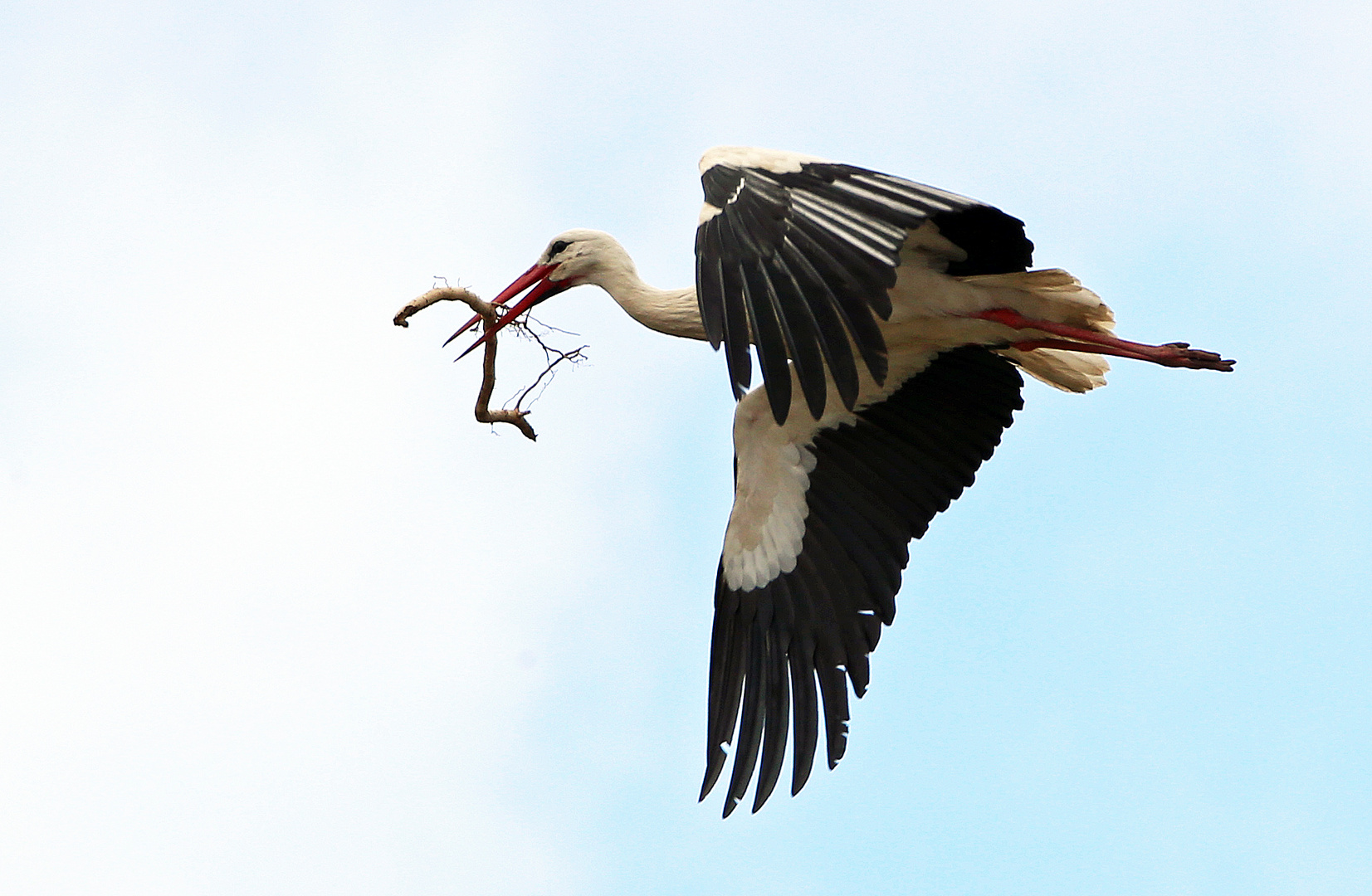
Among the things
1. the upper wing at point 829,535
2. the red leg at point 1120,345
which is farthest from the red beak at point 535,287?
the red leg at point 1120,345

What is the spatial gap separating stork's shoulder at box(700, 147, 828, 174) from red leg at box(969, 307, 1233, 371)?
130 cm

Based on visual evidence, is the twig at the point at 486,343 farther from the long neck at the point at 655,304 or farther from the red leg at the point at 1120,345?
the red leg at the point at 1120,345

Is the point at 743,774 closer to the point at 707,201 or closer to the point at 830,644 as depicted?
the point at 830,644

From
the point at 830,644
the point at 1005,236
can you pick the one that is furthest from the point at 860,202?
the point at 830,644

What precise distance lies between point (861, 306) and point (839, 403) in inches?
84.2

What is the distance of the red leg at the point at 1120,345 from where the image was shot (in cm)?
695

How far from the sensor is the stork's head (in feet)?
25.3

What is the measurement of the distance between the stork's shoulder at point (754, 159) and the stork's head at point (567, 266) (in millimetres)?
1587

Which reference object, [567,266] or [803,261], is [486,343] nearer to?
[567,266]

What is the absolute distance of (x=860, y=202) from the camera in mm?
5648

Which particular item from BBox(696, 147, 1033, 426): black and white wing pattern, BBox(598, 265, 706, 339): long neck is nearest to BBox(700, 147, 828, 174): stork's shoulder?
BBox(696, 147, 1033, 426): black and white wing pattern

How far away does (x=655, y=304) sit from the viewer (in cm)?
738

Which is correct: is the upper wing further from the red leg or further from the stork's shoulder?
the stork's shoulder

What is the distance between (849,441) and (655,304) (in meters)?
1.00
